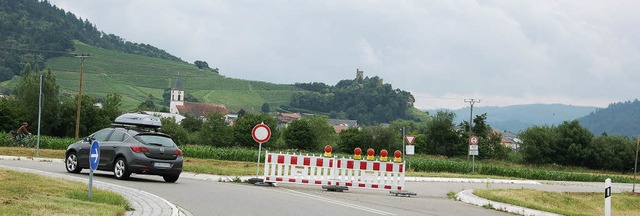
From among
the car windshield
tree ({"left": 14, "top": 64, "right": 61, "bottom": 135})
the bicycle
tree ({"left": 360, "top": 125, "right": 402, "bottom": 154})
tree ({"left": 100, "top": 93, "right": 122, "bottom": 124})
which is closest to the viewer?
the car windshield

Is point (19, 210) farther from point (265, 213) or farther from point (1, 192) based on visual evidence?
point (265, 213)

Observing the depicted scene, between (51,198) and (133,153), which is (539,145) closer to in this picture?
(133,153)

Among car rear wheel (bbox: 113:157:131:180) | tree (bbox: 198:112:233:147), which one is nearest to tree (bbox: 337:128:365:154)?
tree (bbox: 198:112:233:147)

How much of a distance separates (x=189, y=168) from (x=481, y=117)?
2803 inches

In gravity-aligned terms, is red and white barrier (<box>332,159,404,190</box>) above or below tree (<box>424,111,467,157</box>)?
below

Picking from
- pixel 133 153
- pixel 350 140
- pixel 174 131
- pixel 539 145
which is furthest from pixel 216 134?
pixel 133 153

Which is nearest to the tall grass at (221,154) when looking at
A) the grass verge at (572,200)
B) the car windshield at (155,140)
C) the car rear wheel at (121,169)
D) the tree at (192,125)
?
the grass verge at (572,200)

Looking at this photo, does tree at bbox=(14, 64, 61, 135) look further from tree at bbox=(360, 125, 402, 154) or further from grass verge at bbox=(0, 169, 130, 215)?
grass verge at bbox=(0, 169, 130, 215)

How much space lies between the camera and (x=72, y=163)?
2383cm

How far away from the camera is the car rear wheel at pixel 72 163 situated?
2365 centimetres

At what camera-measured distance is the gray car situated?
21969 mm

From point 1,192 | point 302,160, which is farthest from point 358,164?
point 1,192

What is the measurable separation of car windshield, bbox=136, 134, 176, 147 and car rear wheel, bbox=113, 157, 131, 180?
2.40ft

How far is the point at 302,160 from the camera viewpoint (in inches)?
979
